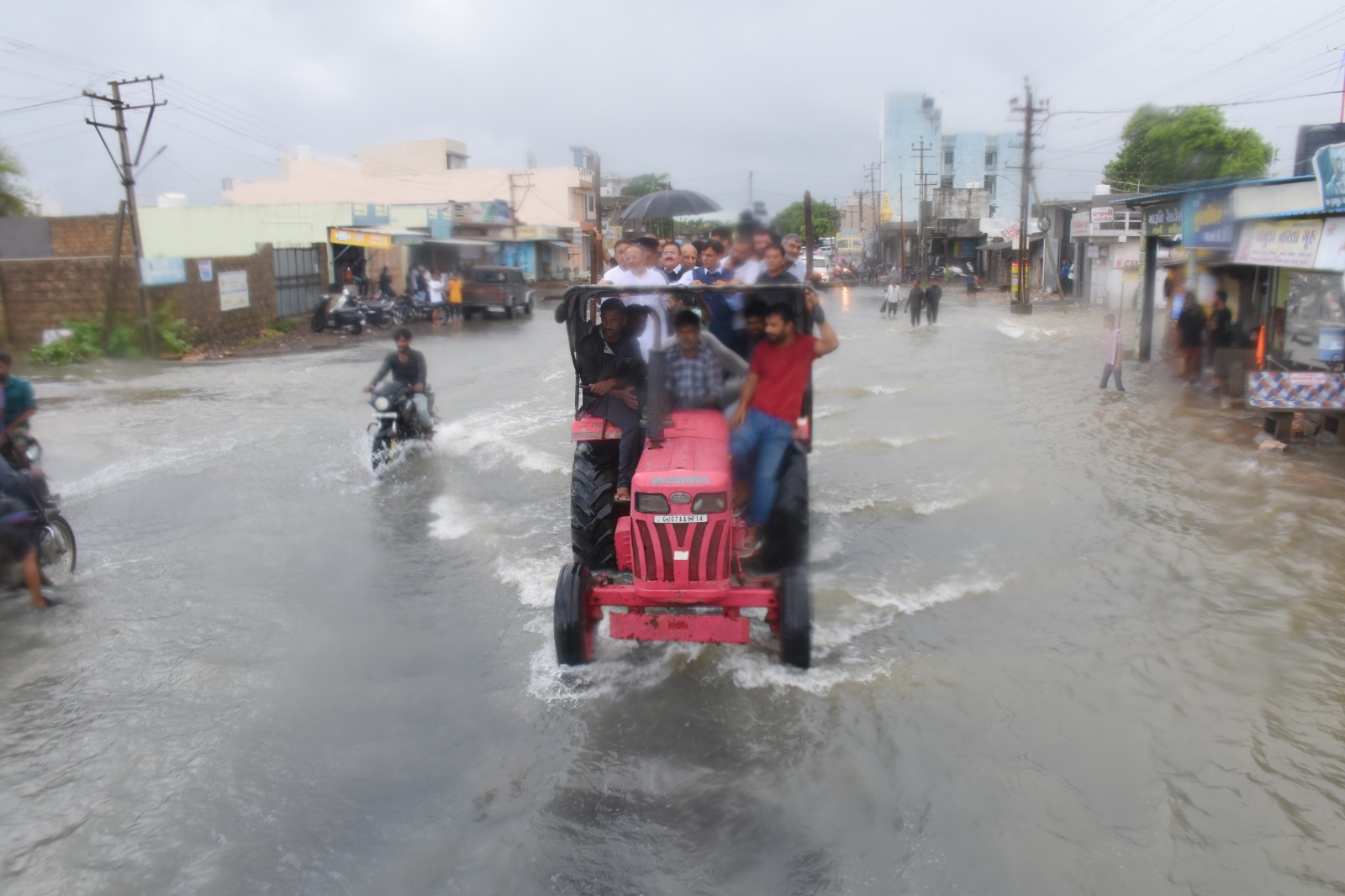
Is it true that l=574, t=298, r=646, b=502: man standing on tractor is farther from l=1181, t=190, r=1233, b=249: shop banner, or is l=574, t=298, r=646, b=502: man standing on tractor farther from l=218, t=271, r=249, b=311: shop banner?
l=218, t=271, r=249, b=311: shop banner

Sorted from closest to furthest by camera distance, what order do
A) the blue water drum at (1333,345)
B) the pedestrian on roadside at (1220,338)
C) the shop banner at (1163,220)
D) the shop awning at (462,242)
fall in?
the blue water drum at (1333,345) < the pedestrian on roadside at (1220,338) < the shop banner at (1163,220) < the shop awning at (462,242)

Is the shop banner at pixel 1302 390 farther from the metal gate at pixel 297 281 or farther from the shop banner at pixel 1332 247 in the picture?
the metal gate at pixel 297 281

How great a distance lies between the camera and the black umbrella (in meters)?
11.8

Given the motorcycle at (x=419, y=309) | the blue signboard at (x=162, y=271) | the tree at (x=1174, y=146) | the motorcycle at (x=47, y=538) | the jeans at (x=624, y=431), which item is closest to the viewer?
the jeans at (x=624, y=431)

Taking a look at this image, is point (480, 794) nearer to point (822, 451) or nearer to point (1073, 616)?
point (1073, 616)

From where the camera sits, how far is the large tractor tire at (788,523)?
6.51 meters

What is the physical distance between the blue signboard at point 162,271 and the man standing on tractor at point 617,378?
65.4 feet

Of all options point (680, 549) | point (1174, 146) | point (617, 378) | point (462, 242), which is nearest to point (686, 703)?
point (680, 549)

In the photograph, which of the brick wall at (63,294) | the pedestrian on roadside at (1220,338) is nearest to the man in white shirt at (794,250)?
the pedestrian on roadside at (1220,338)

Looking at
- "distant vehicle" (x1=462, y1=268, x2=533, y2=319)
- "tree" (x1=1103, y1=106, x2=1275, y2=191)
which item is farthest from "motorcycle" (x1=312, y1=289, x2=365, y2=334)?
"tree" (x1=1103, y1=106, x2=1275, y2=191)

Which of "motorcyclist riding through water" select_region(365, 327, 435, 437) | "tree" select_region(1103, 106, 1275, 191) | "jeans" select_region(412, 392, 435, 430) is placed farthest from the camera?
"tree" select_region(1103, 106, 1275, 191)

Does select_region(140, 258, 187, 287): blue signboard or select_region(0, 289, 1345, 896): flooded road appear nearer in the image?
select_region(0, 289, 1345, 896): flooded road

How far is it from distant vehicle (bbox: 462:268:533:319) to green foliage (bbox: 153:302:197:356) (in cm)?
1214

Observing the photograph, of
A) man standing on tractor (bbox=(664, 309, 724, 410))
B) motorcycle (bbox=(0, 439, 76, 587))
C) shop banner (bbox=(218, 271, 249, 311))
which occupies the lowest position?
motorcycle (bbox=(0, 439, 76, 587))
